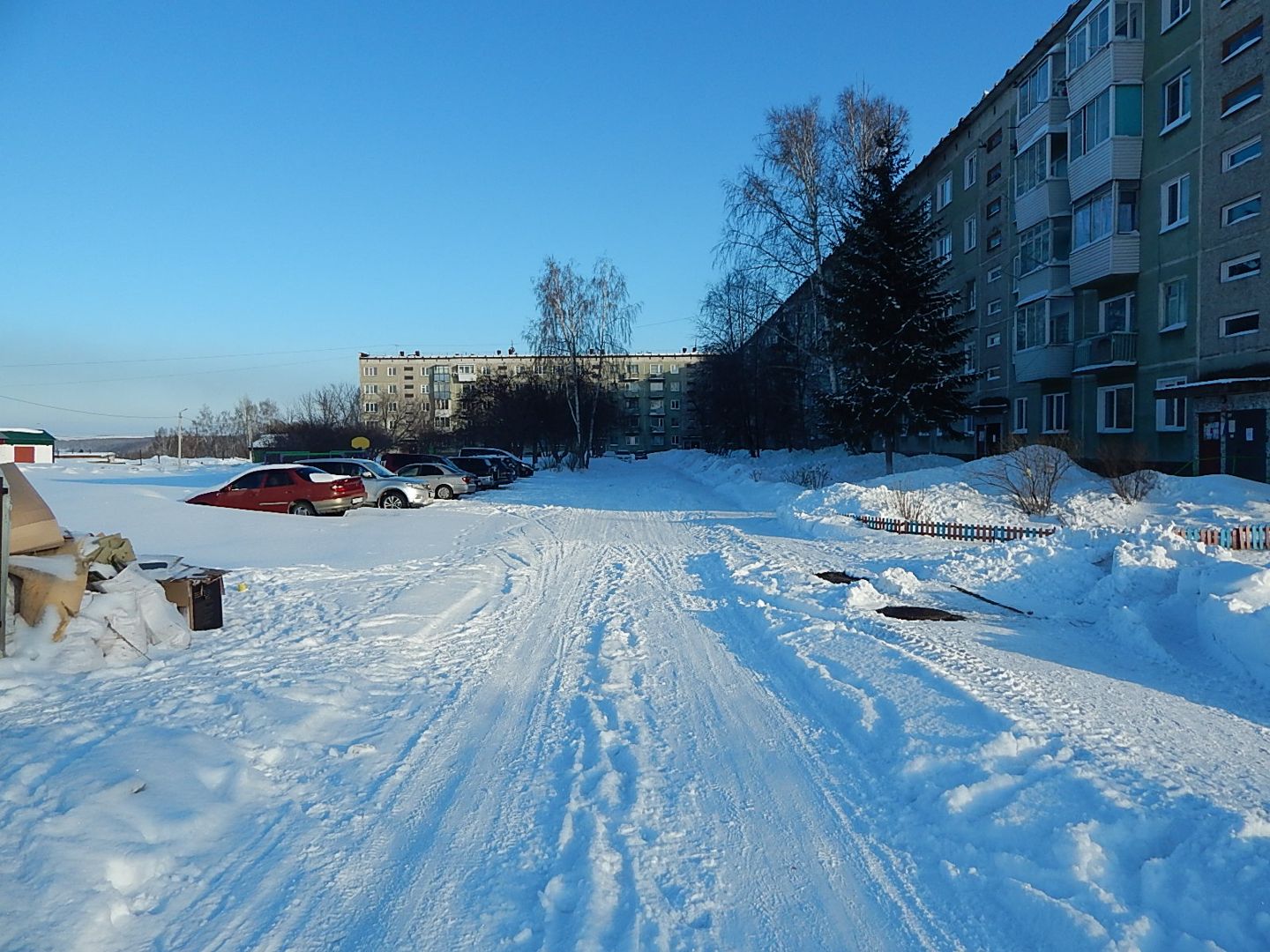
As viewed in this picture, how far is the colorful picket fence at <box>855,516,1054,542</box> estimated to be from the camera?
1459cm

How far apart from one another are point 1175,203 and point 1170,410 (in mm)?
6330

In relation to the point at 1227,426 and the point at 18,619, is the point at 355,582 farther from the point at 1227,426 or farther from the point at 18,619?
the point at 1227,426

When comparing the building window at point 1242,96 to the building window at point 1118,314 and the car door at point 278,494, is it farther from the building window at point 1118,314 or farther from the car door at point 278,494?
the car door at point 278,494

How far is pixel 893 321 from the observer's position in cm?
2614

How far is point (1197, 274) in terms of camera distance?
74.0 ft

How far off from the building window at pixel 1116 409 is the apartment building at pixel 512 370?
2408 inches

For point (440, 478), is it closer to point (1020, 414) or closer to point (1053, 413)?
point (1053, 413)

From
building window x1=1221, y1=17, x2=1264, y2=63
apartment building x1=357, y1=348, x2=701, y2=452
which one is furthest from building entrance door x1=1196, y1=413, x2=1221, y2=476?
apartment building x1=357, y1=348, x2=701, y2=452

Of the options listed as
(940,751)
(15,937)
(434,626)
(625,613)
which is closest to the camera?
(15,937)

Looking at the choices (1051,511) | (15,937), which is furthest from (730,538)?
(15,937)

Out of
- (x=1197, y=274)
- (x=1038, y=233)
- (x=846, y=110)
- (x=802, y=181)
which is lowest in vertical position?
(x=1197, y=274)

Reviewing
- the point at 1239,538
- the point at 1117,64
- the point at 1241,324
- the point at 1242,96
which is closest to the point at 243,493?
the point at 1239,538

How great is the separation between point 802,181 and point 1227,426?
1668 cm

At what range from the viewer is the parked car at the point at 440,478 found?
1106 inches
